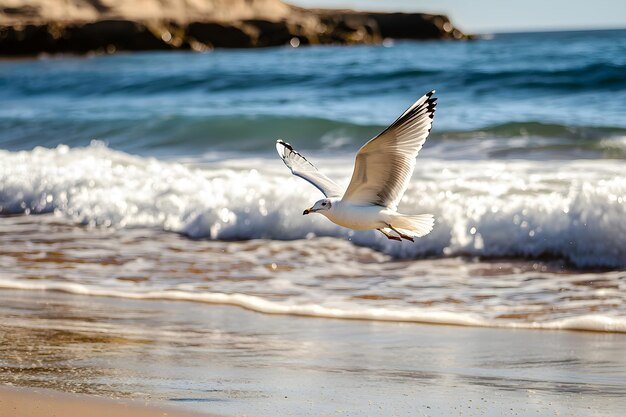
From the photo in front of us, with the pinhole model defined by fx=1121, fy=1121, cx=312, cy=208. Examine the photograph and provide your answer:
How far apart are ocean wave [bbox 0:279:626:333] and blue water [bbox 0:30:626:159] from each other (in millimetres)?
4446

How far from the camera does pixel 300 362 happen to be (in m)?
4.63

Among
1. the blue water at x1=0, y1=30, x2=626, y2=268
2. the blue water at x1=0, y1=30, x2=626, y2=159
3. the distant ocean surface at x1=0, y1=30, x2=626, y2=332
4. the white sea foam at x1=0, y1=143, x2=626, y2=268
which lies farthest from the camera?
the blue water at x1=0, y1=30, x2=626, y2=159

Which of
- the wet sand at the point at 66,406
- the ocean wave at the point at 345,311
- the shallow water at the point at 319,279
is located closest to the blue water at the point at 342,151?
the shallow water at the point at 319,279

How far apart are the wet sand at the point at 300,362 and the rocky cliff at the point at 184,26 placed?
46064 millimetres

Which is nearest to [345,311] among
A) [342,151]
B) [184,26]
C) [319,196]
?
[319,196]

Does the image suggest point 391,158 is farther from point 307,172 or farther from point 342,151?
point 342,151

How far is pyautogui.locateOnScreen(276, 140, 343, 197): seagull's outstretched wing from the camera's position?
5633 millimetres

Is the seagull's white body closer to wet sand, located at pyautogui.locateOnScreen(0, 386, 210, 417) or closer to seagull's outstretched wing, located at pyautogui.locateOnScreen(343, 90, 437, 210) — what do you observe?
seagull's outstretched wing, located at pyautogui.locateOnScreen(343, 90, 437, 210)

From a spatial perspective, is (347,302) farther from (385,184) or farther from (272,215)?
(272,215)

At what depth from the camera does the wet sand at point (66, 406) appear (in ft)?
12.4

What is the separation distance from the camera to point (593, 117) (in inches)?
448

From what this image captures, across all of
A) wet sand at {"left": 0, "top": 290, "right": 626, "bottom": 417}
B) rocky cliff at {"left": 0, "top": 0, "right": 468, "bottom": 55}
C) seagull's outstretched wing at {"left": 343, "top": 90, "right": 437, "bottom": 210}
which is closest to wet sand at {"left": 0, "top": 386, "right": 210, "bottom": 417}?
wet sand at {"left": 0, "top": 290, "right": 626, "bottom": 417}

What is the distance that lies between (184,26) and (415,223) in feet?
167

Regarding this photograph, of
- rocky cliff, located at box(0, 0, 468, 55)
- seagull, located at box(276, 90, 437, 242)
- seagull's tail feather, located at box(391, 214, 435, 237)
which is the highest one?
rocky cliff, located at box(0, 0, 468, 55)
